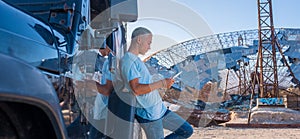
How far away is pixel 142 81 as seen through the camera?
259 centimetres

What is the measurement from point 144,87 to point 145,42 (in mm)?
374

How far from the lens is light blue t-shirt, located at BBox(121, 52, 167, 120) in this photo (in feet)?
8.48

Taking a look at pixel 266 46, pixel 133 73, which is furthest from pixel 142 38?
pixel 266 46

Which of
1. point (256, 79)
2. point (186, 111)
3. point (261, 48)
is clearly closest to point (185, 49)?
point (256, 79)

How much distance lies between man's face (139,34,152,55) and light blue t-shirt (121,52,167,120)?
0.33 ft

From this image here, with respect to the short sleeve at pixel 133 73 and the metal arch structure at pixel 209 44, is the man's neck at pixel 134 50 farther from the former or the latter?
the metal arch structure at pixel 209 44

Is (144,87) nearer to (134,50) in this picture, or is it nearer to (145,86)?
(145,86)

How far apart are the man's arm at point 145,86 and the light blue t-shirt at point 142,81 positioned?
0.11 ft

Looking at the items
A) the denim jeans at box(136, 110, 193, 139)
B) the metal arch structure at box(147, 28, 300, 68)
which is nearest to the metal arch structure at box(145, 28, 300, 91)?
the metal arch structure at box(147, 28, 300, 68)

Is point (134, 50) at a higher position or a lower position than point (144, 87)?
higher

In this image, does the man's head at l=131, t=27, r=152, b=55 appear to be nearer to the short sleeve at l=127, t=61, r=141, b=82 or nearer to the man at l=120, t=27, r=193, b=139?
the man at l=120, t=27, r=193, b=139

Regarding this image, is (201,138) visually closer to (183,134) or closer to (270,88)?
(183,134)

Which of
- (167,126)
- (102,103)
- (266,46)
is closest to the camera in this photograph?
(102,103)

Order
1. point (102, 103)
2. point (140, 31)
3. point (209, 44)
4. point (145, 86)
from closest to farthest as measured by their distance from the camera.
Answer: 1. point (102, 103)
2. point (145, 86)
3. point (140, 31)
4. point (209, 44)
